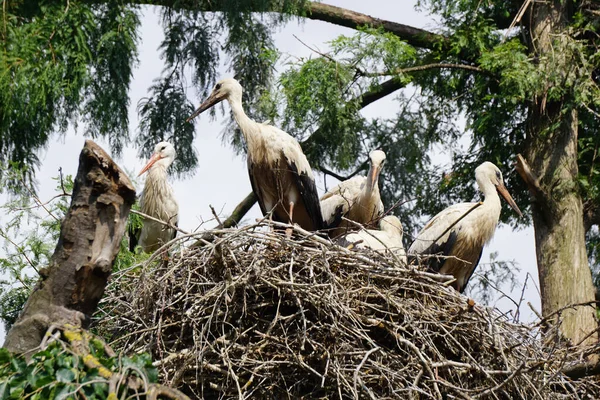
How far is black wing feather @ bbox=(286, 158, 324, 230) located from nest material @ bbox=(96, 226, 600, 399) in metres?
2.02

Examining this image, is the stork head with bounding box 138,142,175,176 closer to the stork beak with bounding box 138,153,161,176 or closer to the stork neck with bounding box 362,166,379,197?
the stork beak with bounding box 138,153,161,176

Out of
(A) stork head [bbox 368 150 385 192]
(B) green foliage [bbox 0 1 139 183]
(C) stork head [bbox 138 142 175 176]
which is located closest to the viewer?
(B) green foliage [bbox 0 1 139 183]

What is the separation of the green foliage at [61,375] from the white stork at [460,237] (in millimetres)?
4439

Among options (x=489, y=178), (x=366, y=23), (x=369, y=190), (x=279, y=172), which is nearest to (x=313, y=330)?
(x=279, y=172)

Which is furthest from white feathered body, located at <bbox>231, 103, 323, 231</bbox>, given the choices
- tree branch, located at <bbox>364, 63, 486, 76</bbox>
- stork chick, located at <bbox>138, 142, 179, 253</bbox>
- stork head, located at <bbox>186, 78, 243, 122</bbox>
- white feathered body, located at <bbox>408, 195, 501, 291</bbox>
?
tree branch, located at <bbox>364, 63, 486, 76</bbox>

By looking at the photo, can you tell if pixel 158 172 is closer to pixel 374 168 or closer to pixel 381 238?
pixel 374 168

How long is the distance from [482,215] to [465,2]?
105 inches

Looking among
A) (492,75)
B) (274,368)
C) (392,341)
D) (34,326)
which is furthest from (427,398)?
(492,75)

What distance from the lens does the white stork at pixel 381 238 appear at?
6863mm

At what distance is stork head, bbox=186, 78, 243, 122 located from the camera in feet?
26.7

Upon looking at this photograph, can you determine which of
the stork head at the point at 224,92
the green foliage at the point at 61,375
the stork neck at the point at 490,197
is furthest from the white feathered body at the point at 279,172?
the green foliage at the point at 61,375

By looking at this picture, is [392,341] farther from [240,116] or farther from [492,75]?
[492,75]

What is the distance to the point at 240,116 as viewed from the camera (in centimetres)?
794

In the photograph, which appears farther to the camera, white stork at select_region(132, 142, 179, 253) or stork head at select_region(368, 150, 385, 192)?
white stork at select_region(132, 142, 179, 253)
